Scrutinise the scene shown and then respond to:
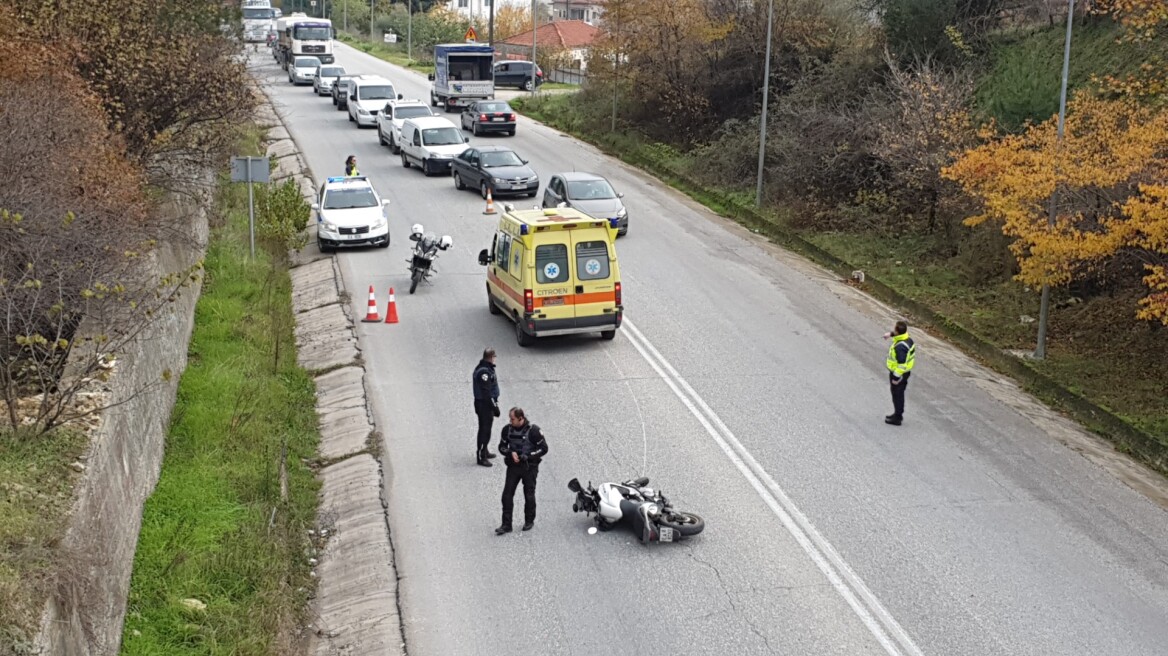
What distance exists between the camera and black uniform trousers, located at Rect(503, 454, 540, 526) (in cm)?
1231

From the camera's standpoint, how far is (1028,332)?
20656 millimetres

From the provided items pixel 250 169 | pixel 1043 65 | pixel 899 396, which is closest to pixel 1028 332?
pixel 899 396

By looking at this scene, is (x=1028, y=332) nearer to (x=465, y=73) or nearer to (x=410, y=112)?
(x=410, y=112)

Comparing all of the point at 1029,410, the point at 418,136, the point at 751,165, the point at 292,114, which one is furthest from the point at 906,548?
the point at 292,114

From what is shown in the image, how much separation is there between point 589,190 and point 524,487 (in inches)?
630

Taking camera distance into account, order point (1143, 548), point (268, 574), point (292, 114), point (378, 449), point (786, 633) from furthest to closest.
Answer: point (292, 114), point (378, 449), point (1143, 548), point (268, 574), point (786, 633)

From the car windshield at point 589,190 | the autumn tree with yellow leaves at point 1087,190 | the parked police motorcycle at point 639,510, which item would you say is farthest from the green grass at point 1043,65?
the parked police motorcycle at point 639,510

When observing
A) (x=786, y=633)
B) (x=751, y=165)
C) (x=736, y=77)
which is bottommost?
(x=786, y=633)

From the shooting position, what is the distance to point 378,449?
1512 cm

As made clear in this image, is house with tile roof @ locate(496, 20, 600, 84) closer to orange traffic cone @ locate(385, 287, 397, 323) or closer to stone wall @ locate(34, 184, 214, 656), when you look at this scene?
orange traffic cone @ locate(385, 287, 397, 323)

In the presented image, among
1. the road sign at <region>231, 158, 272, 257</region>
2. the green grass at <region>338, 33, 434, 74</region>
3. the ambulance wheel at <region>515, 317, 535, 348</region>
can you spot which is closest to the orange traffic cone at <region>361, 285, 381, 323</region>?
the ambulance wheel at <region>515, 317, 535, 348</region>

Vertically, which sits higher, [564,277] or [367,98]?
[367,98]

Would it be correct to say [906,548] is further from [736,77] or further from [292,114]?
[292,114]

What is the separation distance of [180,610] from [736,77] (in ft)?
106
